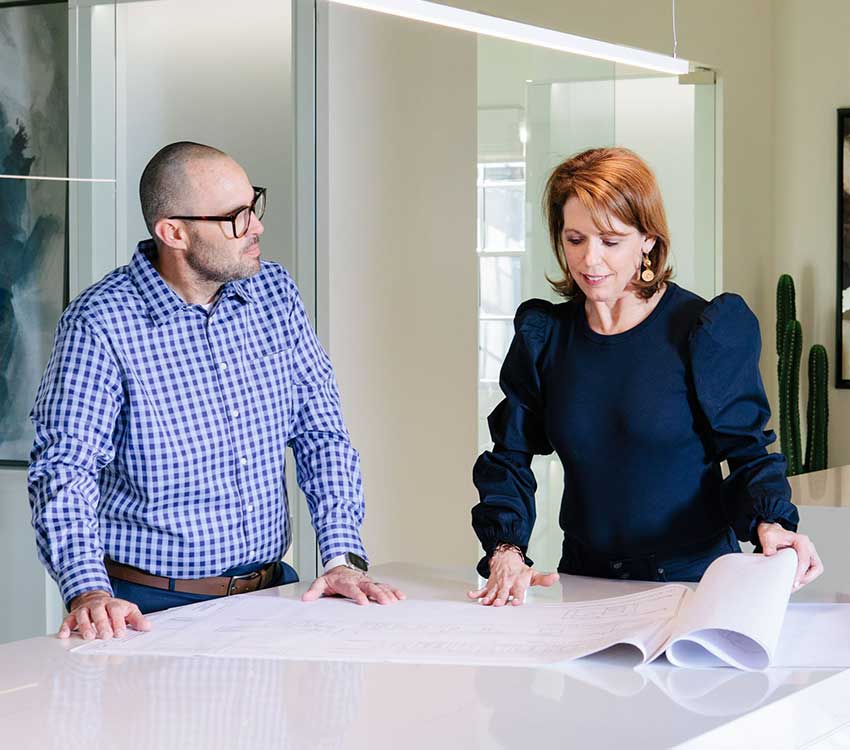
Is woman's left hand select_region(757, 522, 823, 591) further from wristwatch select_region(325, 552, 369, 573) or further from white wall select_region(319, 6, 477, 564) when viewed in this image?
white wall select_region(319, 6, 477, 564)

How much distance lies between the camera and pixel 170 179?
92.3 inches

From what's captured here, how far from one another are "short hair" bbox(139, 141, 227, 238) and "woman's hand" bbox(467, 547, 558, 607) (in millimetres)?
832

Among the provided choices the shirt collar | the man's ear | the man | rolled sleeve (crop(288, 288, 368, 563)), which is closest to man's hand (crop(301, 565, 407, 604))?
the man

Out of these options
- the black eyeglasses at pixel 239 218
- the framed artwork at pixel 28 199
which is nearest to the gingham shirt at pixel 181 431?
the black eyeglasses at pixel 239 218

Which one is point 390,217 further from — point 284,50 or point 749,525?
point 749,525

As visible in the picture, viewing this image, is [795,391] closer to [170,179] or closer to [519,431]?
[519,431]

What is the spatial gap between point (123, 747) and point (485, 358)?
3.65m

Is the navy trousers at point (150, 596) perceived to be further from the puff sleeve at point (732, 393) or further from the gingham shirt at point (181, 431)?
the puff sleeve at point (732, 393)

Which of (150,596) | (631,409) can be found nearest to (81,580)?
(150,596)

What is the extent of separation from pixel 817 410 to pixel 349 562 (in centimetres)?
527

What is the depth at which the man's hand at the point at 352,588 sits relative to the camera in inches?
79.1

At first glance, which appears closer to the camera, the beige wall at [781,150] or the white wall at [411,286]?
the white wall at [411,286]

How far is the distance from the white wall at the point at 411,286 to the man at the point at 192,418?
6.79ft

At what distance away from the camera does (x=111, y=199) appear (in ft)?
11.0
